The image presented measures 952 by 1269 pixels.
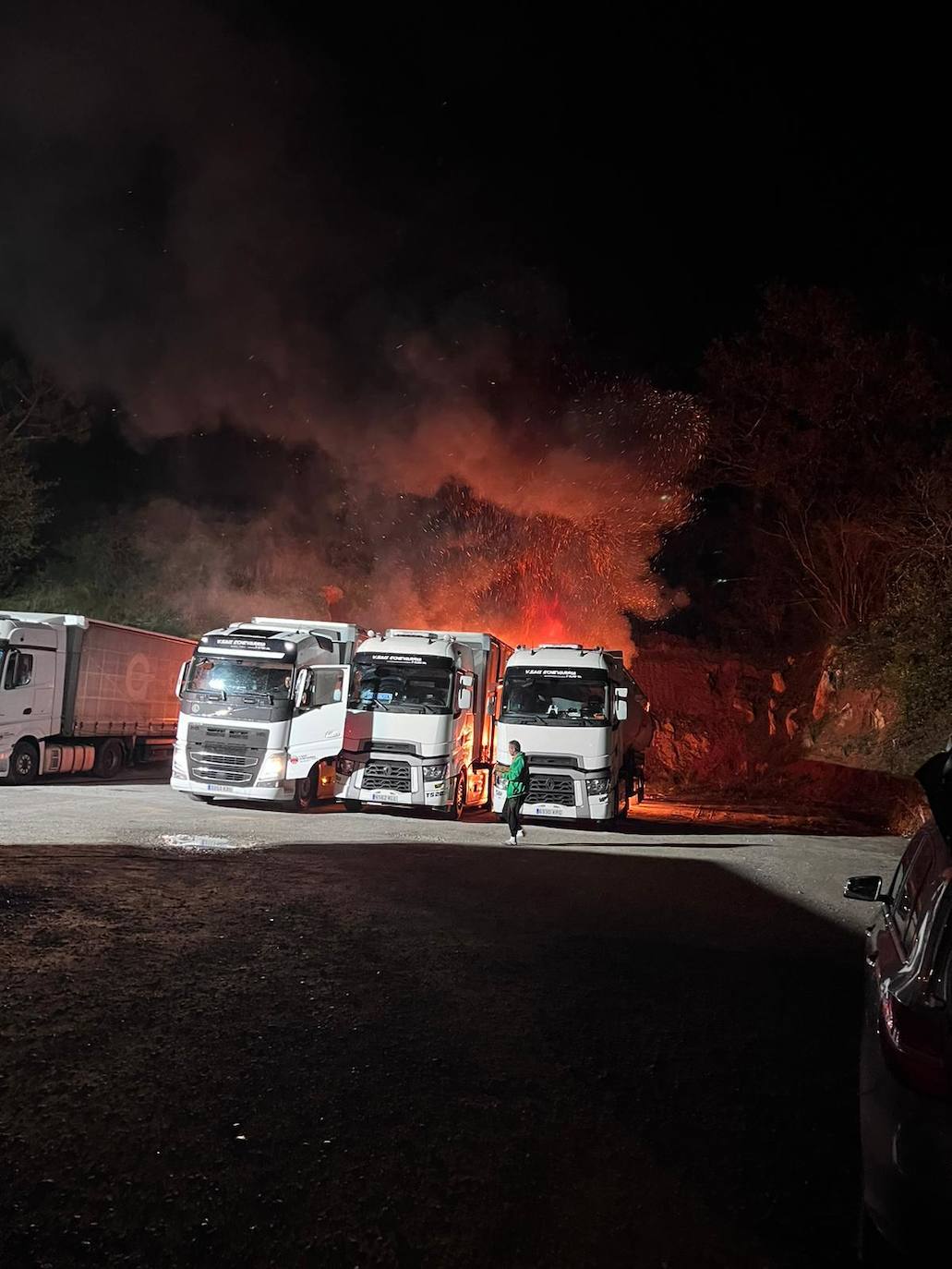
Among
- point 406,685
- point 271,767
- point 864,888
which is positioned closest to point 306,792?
point 271,767

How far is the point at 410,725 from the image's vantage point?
16.7 meters

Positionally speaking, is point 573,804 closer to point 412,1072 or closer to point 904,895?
point 412,1072

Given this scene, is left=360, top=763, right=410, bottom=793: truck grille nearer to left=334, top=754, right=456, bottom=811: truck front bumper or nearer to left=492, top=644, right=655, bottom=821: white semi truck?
left=334, top=754, right=456, bottom=811: truck front bumper

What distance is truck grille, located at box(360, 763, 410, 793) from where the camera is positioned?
16.7 meters

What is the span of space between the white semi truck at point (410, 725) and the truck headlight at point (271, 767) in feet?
3.82

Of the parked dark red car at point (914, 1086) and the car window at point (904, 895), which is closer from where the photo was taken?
the parked dark red car at point (914, 1086)

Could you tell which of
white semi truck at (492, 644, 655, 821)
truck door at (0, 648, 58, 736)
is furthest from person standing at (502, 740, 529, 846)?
truck door at (0, 648, 58, 736)

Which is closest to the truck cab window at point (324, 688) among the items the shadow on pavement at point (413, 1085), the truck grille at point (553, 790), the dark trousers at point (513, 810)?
the truck grille at point (553, 790)

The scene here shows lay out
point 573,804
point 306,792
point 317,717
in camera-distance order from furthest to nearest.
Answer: point 306,792
point 317,717
point 573,804

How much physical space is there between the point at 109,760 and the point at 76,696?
2.70 m

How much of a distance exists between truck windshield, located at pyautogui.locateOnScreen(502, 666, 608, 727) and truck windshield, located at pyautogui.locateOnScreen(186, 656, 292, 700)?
4.07 metres

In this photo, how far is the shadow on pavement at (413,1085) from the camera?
3.23 metres

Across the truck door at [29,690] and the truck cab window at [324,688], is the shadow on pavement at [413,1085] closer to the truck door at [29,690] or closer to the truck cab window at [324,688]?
the truck cab window at [324,688]

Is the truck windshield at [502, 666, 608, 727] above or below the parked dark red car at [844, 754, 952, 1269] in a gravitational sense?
above
